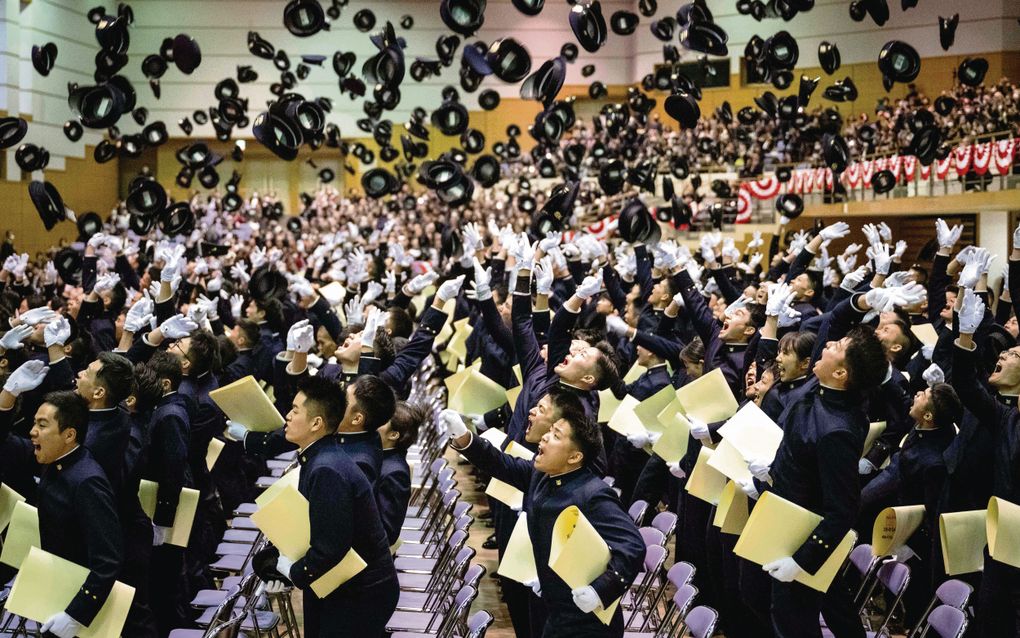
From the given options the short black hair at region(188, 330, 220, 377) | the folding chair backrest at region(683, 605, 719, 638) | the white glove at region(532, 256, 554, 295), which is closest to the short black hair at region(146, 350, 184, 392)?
the short black hair at region(188, 330, 220, 377)

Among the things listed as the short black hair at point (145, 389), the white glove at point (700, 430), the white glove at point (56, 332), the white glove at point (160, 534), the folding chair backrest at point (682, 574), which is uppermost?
the white glove at point (56, 332)

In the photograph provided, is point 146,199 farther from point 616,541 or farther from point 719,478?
point 616,541

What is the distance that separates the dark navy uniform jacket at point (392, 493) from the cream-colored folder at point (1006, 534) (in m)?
2.49

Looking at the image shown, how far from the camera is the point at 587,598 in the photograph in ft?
10.8

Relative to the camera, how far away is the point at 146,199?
10.5 meters

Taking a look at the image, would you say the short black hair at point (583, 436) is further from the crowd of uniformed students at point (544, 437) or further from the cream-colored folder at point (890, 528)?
the cream-colored folder at point (890, 528)

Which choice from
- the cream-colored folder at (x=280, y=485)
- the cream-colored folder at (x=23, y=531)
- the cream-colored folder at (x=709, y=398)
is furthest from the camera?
the cream-colored folder at (x=709, y=398)

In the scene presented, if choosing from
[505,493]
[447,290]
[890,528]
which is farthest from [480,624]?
→ [447,290]

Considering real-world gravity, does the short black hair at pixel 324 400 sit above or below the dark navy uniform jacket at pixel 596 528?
above

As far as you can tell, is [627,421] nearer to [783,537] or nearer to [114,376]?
[783,537]

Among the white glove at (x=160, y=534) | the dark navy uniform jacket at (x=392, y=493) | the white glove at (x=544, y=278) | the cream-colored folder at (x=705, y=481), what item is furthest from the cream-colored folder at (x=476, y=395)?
the white glove at (x=160, y=534)

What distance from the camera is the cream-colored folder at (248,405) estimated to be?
4551mm

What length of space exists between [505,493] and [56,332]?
2416 mm

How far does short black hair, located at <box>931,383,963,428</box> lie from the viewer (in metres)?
5.02
